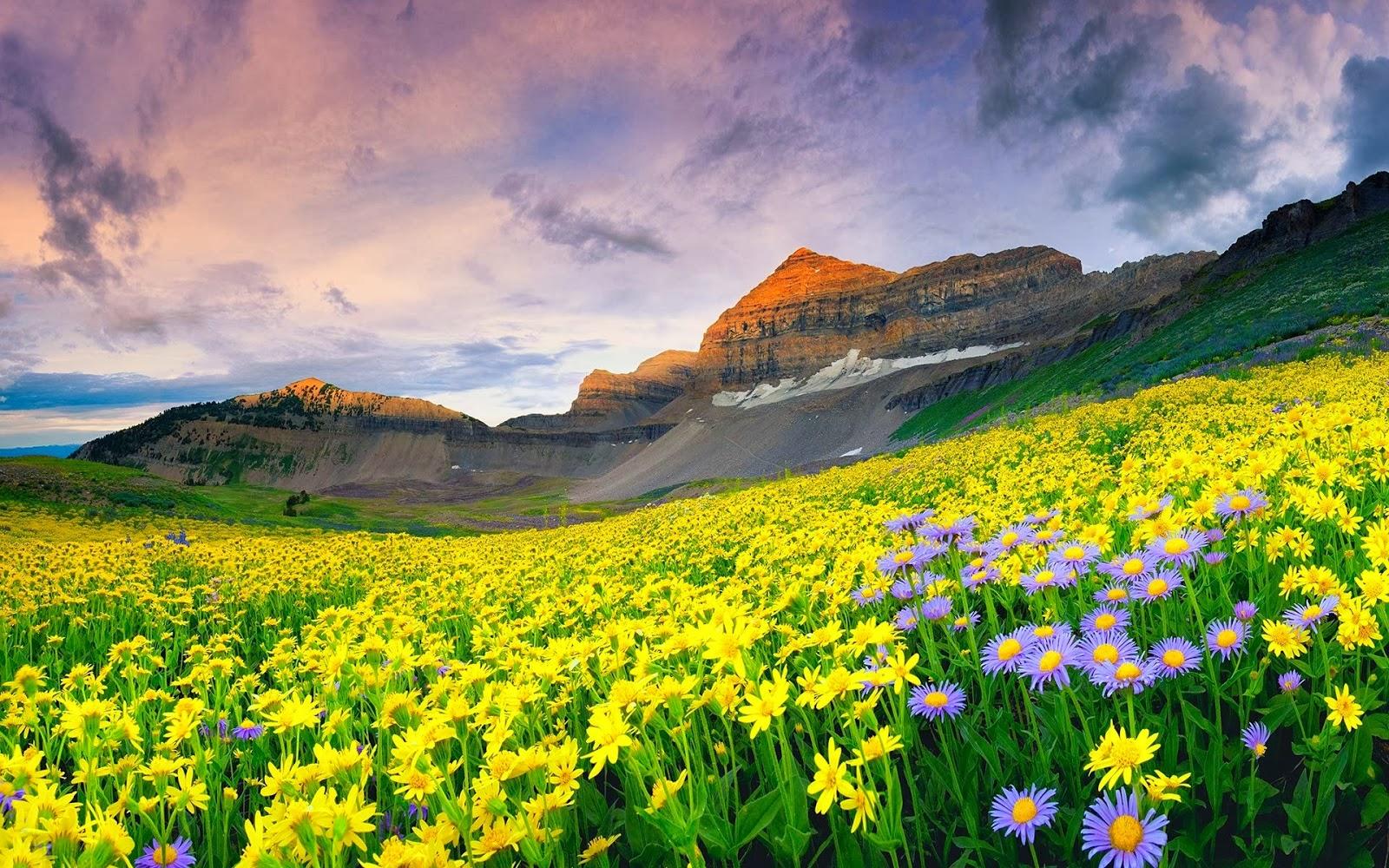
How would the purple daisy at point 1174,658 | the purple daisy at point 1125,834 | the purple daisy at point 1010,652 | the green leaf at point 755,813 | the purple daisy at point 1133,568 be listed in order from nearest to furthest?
1. the purple daisy at point 1125,834
2. the purple daisy at point 1174,658
3. the green leaf at point 755,813
4. the purple daisy at point 1010,652
5. the purple daisy at point 1133,568

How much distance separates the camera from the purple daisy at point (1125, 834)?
1694 mm

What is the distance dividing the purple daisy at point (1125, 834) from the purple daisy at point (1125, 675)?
42 cm

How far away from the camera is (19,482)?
37031 mm

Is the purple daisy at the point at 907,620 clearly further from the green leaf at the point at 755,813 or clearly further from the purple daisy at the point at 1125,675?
the green leaf at the point at 755,813

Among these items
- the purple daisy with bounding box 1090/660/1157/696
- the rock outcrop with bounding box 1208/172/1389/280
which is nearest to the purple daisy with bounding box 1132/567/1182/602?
the purple daisy with bounding box 1090/660/1157/696

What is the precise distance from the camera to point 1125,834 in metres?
1.75

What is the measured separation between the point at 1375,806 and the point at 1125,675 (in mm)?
725

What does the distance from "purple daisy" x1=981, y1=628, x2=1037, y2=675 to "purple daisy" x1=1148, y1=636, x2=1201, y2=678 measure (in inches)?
16.2

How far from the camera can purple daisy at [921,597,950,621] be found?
11.1ft

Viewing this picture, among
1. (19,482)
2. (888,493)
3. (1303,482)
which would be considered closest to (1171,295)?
(888,493)

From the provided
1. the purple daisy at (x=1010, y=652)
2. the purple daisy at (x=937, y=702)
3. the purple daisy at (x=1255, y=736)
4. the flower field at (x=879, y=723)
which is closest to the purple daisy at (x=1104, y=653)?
the flower field at (x=879, y=723)

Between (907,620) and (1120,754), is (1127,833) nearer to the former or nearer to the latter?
(1120,754)

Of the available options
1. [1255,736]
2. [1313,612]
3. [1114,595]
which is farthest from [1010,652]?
[1313,612]

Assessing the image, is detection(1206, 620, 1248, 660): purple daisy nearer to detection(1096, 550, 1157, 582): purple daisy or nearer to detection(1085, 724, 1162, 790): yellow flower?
detection(1096, 550, 1157, 582): purple daisy
